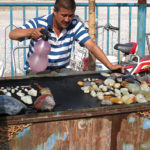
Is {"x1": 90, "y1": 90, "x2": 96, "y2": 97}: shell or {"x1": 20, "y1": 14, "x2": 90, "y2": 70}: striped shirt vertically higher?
{"x1": 20, "y1": 14, "x2": 90, "y2": 70}: striped shirt

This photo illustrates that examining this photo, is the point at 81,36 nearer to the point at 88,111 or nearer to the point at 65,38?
the point at 65,38

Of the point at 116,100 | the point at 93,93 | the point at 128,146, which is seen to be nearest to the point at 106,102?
the point at 116,100

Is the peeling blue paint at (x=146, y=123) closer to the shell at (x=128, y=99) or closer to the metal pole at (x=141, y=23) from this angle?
the shell at (x=128, y=99)

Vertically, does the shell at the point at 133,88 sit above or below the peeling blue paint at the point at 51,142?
above

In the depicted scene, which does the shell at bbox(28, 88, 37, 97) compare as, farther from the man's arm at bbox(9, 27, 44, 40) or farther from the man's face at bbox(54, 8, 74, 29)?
the man's face at bbox(54, 8, 74, 29)

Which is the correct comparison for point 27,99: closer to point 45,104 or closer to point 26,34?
point 45,104

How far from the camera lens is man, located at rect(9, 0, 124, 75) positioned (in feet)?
9.87

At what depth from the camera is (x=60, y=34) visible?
11.0 feet

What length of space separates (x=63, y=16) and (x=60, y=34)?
1.20 feet

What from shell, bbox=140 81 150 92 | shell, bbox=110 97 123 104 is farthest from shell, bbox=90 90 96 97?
shell, bbox=140 81 150 92

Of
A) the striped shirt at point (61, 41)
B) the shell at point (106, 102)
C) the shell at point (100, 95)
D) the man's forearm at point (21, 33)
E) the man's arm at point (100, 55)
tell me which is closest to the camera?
the shell at point (106, 102)

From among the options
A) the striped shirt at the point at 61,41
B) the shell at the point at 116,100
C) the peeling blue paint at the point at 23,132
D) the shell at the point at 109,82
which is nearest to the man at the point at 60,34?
the striped shirt at the point at 61,41

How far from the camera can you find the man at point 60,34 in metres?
3.01

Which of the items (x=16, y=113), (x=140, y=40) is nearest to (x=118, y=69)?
(x=16, y=113)
